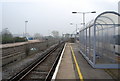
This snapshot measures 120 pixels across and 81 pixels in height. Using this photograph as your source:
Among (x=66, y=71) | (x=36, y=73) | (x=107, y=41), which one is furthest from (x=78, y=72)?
(x=107, y=41)

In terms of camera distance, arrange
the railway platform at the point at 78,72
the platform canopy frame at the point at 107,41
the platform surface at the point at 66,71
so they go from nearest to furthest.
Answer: the railway platform at the point at 78,72 → the platform surface at the point at 66,71 → the platform canopy frame at the point at 107,41

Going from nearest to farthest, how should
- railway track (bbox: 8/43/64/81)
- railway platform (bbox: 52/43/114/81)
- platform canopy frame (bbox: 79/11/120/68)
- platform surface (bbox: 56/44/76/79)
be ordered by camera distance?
railway platform (bbox: 52/43/114/81) < platform surface (bbox: 56/44/76/79) < railway track (bbox: 8/43/64/81) < platform canopy frame (bbox: 79/11/120/68)

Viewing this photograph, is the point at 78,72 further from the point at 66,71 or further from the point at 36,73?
the point at 36,73

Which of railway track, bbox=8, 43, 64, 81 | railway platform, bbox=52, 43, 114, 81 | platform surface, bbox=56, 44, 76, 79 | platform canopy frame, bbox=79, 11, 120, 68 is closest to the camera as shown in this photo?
railway platform, bbox=52, 43, 114, 81

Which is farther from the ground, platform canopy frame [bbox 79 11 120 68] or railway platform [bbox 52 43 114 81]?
platform canopy frame [bbox 79 11 120 68]

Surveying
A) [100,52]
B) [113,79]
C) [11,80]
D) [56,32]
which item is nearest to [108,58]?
[100,52]

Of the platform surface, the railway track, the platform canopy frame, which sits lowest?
the railway track

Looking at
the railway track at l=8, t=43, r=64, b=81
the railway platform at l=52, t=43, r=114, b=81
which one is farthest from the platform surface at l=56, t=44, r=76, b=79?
the railway track at l=8, t=43, r=64, b=81

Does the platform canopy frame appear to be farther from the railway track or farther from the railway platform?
the railway track

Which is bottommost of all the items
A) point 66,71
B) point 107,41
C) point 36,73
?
point 36,73

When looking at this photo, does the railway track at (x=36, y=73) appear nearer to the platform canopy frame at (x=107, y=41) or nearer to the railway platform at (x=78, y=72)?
the railway platform at (x=78, y=72)

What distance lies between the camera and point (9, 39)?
46.5 m

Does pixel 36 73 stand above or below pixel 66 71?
below

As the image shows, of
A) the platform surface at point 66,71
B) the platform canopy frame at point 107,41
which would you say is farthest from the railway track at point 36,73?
the platform canopy frame at point 107,41
